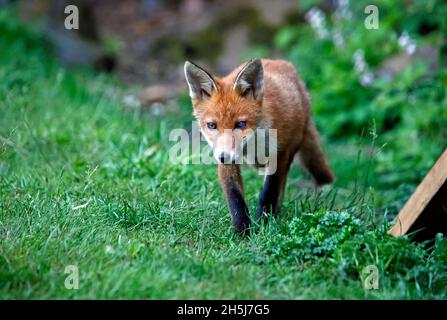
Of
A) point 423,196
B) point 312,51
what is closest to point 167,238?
point 423,196

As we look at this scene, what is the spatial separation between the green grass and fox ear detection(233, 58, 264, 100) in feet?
3.06

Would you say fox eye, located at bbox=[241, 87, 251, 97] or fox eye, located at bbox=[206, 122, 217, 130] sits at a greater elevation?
fox eye, located at bbox=[241, 87, 251, 97]

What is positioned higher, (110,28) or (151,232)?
(110,28)

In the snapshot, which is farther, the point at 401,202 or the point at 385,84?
the point at 385,84

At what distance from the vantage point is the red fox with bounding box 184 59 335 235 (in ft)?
14.6

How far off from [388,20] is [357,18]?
1.29 metres

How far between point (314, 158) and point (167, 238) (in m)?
2.14

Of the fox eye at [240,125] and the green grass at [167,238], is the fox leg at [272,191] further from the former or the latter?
the fox eye at [240,125]

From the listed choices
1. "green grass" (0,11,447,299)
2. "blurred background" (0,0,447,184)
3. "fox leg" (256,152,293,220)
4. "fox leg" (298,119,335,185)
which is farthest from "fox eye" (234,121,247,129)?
"fox leg" (298,119,335,185)

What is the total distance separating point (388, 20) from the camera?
796 cm

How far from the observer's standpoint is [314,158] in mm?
5719

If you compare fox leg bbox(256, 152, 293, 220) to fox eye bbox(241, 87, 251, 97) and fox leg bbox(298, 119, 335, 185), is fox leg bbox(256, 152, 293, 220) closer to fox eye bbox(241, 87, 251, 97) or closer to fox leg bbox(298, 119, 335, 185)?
fox eye bbox(241, 87, 251, 97)
